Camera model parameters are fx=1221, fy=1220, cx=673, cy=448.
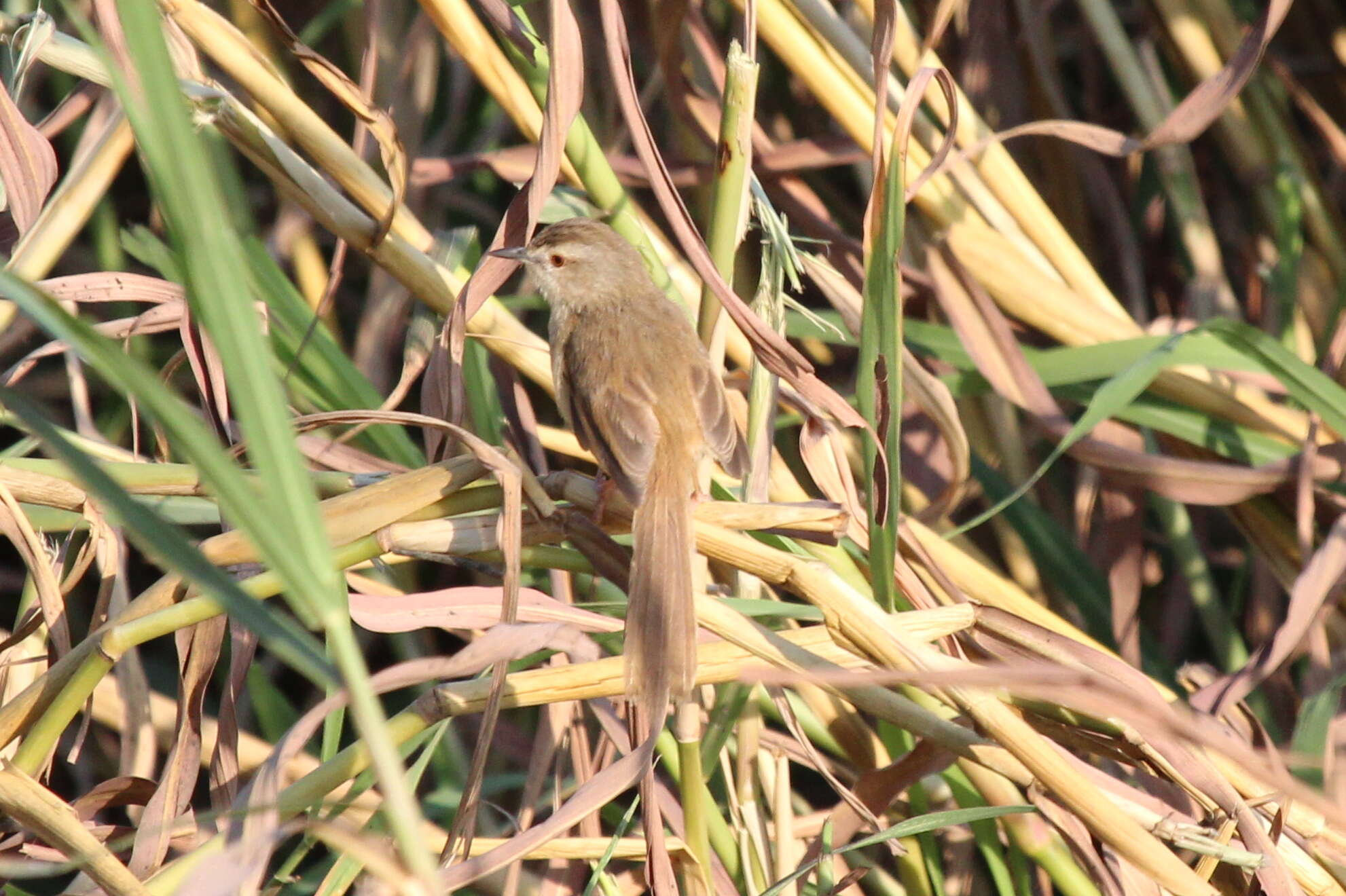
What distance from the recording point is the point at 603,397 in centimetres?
228

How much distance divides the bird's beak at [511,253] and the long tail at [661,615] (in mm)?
481

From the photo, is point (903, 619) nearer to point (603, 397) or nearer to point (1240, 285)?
point (603, 397)

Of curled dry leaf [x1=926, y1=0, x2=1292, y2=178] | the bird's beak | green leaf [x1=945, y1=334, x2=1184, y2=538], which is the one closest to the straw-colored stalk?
the bird's beak

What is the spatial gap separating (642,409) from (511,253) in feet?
1.30

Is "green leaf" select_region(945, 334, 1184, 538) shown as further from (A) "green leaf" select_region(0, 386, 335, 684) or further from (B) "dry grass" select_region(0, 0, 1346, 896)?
(A) "green leaf" select_region(0, 386, 335, 684)

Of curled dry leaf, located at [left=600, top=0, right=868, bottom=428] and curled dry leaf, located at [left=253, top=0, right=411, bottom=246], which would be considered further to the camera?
curled dry leaf, located at [left=253, top=0, right=411, bottom=246]

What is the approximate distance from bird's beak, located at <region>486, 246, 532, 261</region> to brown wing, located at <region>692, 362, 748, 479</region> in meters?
0.38

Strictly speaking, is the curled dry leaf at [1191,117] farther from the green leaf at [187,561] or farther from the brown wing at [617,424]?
the green leaf at [187,561]

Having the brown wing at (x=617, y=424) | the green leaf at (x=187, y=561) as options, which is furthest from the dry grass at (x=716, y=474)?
the brown wing at (x=617, y=424)

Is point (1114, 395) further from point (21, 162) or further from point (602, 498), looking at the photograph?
point (21, 162)

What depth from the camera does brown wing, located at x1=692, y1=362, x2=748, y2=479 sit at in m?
2.13

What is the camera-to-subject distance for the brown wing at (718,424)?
7.00 feet

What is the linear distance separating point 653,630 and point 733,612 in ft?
0.34

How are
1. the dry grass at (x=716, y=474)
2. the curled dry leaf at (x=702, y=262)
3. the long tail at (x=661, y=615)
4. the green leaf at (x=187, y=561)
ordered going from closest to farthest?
1. the green leaf at (x=187, y=561)
2. the dry grass at (x=716, y=474)
3. the long tail at (x=661, y=615)
4. the curled dry leaf at (x=702, y=262)
